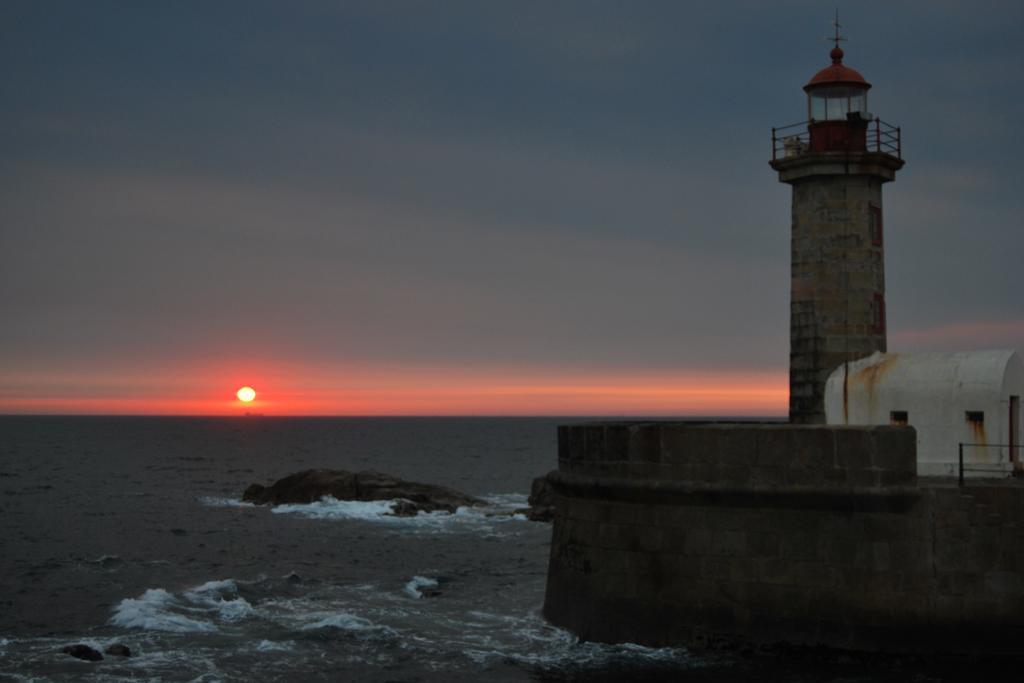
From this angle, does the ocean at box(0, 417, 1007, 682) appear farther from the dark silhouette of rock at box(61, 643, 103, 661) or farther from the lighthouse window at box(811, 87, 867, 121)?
the lighthouse window at box(811, 87, 867, 121)

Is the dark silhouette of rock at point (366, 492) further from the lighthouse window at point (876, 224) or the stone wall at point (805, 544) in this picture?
the stone wall at point (805, 544)

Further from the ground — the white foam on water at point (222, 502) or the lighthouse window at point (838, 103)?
the lighthouse window at point (838, 103)

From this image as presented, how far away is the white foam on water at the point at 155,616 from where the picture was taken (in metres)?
18.8

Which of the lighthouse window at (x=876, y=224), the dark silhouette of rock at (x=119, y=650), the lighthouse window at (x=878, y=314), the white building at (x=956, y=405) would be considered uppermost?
the lighthouse window at (x=876, y=224)

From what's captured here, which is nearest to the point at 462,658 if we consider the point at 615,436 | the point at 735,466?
the point at 615,436

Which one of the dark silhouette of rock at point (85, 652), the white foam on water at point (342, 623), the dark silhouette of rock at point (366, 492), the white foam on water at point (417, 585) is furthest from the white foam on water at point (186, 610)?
the dark silhouette of rock at point (366, 492)

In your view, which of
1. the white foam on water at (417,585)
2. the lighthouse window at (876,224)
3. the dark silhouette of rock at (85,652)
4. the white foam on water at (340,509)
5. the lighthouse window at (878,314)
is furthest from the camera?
the white foam on water at (340,509)

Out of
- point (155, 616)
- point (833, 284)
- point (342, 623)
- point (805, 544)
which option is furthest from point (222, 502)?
point (805, 544)

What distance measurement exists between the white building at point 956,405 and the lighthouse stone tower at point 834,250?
59.3 inches

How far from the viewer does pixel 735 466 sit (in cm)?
1448

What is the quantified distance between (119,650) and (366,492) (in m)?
26.0

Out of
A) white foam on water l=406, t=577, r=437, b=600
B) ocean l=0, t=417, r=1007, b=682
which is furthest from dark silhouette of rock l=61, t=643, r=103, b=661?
white foam on water l=406, t=577, r=437, b=600

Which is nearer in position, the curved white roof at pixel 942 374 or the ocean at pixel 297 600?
the ocean at pixel 297 600

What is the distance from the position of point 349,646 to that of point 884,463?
8264 millimetres
